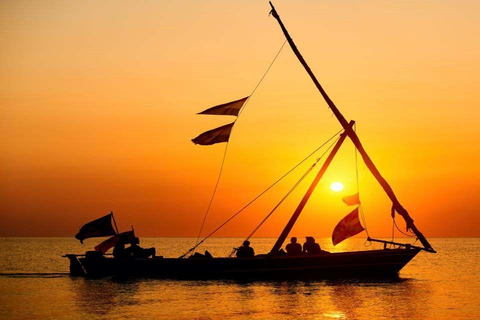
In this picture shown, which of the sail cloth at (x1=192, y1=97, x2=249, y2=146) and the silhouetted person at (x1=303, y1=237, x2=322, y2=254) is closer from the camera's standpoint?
the sail cloth at (x1=192, y1=97, x2=249, y2=146)

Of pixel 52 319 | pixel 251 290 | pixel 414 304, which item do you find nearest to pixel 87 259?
pixel 251 290

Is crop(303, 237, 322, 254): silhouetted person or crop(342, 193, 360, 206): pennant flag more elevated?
crop(342, 193, 360, 206): pennant flag

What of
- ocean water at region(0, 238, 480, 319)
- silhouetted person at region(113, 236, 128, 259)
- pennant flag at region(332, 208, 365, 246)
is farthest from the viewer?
silhouetted person at region(113, 236, 128, 259)

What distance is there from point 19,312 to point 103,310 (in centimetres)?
424

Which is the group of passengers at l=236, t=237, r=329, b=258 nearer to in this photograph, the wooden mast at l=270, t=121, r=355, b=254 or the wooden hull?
the wooden hull

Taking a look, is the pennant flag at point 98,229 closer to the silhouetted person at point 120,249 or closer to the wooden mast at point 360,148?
the silhouetted person at point 120,249

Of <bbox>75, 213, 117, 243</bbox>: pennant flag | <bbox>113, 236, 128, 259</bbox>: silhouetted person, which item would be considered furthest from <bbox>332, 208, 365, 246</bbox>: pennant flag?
<bbox>75, 213, 117, 243</bbox>: pennant flag

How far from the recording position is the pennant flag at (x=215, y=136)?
3931cm

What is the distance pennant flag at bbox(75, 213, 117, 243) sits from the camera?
143 ft

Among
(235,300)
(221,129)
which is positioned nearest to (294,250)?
(235,300)

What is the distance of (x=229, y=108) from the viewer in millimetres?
38719

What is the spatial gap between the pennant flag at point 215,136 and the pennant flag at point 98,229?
351 inches

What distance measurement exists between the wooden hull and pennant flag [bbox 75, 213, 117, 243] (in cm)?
194

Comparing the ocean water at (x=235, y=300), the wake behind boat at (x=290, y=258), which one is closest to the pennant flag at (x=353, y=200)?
the wake behind boat at (x=290, y=258)
